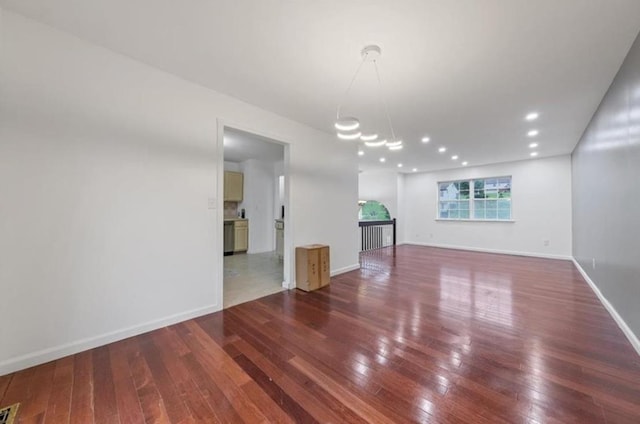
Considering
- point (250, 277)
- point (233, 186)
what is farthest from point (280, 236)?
point (233, 186)

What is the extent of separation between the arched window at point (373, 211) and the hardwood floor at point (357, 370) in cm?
599

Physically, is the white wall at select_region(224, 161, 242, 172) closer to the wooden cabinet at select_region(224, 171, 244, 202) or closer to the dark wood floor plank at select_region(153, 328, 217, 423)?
the wooden cabinet at select_region(224, 171, 244, 202)

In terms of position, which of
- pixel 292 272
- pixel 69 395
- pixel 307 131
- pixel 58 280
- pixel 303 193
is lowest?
pixel 69 395

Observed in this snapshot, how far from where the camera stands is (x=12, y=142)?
1.78 metres

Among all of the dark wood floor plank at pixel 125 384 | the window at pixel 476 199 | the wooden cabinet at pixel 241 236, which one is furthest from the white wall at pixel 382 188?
the dark wood floor plank at pixel 125 384

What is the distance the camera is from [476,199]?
7477 millimetres

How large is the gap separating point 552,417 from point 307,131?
3.93 meters

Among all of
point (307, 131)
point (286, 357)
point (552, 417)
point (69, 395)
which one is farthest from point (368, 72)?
point (69, 395)

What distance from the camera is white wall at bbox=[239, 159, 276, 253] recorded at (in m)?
6.84

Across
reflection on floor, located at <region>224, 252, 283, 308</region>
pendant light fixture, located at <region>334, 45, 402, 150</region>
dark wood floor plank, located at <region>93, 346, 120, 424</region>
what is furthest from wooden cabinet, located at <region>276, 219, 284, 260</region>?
dark wood floor plank, located at <region>93, 346, 120, 424</region>

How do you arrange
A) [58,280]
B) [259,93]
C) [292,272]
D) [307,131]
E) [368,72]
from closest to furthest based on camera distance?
[58,280] → [368,72] → [259,93] → [292,272] → [307,131]

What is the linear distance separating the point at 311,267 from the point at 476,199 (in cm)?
641

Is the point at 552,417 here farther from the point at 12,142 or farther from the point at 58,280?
the point at 12,142

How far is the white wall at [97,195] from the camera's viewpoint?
1.80m
